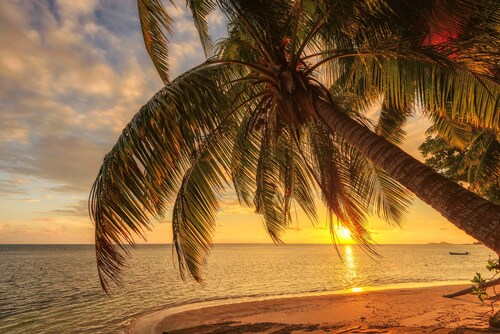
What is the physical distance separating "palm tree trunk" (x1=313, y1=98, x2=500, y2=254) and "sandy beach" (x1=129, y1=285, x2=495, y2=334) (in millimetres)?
6411

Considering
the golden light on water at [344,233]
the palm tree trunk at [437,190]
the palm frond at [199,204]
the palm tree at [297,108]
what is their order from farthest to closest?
1. the golden light on water at [344,233]
2. the palm frond at [199,204]
3. the palm tree at [297,108]
4. the palm tree trunk at [437,190]

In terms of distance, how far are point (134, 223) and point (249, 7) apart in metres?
3.23

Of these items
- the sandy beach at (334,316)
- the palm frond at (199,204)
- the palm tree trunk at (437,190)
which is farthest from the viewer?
the sandy beach at (334,316)

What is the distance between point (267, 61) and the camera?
4762 millimetres

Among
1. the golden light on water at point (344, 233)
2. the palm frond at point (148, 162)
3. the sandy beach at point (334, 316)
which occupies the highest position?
the palm frond at point (148, 162)

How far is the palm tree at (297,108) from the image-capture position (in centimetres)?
349

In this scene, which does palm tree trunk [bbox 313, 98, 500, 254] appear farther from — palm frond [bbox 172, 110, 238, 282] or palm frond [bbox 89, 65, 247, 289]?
palm frond [bbox 172, 110, 238, 282]

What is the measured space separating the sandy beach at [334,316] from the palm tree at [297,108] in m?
5.78

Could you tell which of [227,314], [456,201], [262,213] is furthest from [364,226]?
[227,314]

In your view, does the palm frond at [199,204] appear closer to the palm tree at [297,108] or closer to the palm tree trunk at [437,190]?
the palm tree at [297,108]

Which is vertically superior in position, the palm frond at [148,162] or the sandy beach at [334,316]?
the palm frond at [148,162]

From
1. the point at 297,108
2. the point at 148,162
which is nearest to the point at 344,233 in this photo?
the point at 297,108

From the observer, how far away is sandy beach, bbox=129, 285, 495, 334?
34.2ft

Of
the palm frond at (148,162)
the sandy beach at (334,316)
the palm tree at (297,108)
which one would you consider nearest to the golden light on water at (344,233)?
the palm tree at (297,108)
